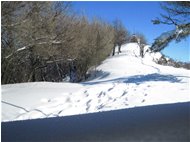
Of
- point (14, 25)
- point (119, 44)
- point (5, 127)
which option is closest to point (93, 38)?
point (14, 25)

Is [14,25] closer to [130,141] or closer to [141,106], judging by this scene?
[141,106]

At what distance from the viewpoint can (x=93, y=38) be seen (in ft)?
109

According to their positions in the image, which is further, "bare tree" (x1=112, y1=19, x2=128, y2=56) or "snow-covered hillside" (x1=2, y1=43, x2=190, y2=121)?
"bare tree" (x1=112, y1=19, x2=128, y2=56)

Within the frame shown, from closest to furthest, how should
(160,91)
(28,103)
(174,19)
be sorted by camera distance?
(28,103) < (160,91) < (174,19)

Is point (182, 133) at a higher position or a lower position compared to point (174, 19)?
lower

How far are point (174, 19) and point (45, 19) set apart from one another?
730 centimetres

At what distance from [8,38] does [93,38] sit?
15.4m

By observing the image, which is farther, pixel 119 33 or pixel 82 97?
pixel 119 33

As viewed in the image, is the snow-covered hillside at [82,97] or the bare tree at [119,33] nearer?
the snow-covered hillside at [82,97]

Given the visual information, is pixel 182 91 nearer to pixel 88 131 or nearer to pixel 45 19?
pixel 88 131

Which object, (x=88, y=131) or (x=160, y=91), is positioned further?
(x=160, y=91)

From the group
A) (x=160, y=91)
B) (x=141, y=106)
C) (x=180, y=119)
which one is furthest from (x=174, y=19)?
(x=180, y=119)

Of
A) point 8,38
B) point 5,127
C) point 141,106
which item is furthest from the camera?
point 8,38

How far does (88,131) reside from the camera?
22.4 ft
